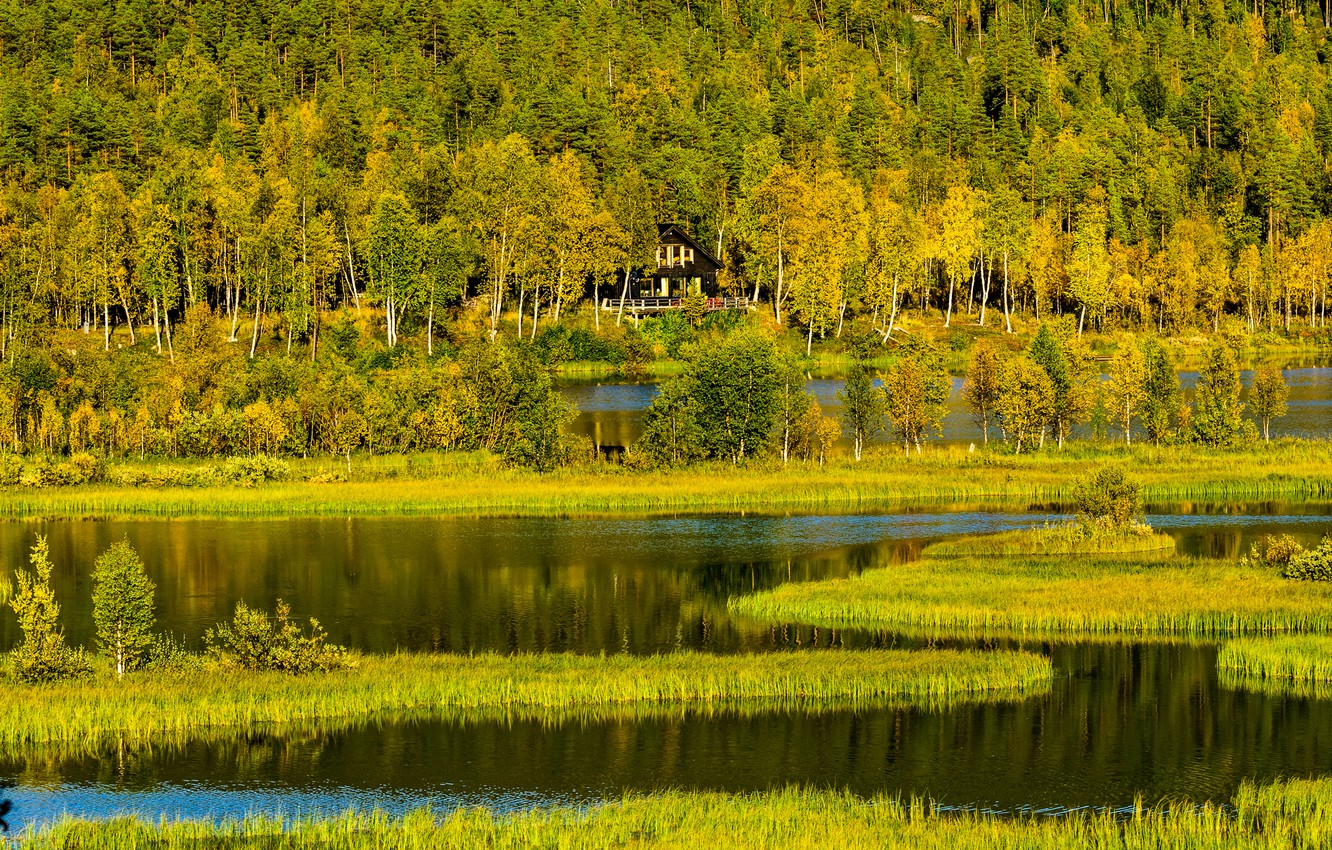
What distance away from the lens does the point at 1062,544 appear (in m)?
60.8

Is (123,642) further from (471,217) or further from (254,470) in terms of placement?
(471,217)

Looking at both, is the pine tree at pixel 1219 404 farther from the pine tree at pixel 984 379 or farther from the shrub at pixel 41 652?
the shrub at pixel 41 652

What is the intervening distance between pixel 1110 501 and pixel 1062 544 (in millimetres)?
3256

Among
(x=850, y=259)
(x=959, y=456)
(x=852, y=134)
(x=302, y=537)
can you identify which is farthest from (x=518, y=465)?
(x=852, y=134)

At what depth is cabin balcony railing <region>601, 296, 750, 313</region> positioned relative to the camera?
14962 cm

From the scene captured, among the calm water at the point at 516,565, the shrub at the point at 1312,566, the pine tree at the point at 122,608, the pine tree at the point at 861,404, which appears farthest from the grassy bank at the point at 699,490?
the pine tree at the point at 122,608

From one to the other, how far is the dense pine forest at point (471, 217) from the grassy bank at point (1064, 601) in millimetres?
35521

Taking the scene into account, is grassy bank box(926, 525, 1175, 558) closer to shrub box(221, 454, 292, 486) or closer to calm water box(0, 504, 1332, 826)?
calm water box(0, 504, 1332, 826)

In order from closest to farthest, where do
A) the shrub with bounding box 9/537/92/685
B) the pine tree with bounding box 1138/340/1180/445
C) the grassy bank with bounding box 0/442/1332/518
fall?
the shrub with bounding box 9/537/92/685 → the grassy bank with bounding box 0/442/1332/518 → the pine tree with bounding box 1138/340/1180/445

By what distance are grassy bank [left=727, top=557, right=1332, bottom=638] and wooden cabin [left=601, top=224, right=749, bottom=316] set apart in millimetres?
95574

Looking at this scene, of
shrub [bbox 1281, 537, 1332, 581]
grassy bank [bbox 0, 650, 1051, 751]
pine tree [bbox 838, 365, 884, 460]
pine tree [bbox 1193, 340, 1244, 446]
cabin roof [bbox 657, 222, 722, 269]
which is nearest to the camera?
grassy bank [bbox 0, 650, 1051, 751]


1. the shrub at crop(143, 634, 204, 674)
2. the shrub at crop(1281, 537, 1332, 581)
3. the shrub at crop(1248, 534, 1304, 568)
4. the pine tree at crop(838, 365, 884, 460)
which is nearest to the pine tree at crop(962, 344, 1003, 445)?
the pine tree at crop(838, 365, 884, 460)

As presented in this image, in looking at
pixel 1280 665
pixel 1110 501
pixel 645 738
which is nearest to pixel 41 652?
pixel 645 738

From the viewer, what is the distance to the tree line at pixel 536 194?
129 metres
